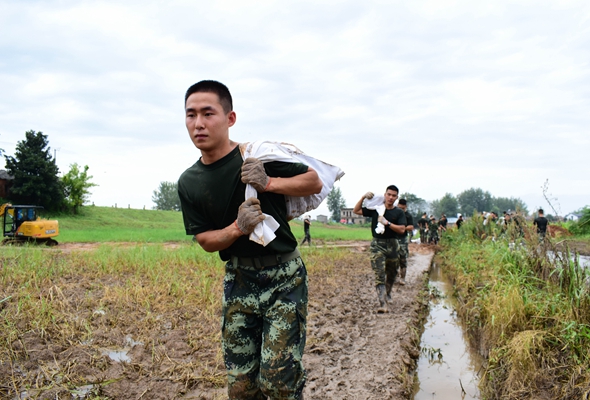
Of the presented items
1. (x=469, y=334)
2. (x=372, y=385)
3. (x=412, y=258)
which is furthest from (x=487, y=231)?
(x=372, y=385)

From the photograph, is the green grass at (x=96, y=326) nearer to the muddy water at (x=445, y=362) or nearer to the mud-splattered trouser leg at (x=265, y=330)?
the mud-splattered trouser leg at (x=265, y=330)

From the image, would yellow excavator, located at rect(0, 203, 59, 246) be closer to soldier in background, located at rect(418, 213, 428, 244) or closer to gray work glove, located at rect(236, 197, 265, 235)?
soldier in background, located at rect(418, 213, 428, 244)

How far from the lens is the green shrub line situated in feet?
12.6

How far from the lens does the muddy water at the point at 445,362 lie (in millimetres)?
4711

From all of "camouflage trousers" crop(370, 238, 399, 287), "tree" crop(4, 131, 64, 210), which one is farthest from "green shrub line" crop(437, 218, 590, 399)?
"tree" crop(4, 131, 64, 210)

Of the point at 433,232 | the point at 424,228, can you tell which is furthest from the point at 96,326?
the point at 424,228

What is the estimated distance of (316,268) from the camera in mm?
11453

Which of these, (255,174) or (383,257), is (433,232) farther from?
(255,174)

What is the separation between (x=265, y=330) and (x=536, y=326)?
11.2ft

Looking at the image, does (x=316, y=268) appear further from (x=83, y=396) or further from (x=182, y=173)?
(x=182, y=173)

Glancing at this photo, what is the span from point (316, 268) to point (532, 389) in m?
7.76

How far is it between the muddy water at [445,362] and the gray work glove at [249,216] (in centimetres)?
311

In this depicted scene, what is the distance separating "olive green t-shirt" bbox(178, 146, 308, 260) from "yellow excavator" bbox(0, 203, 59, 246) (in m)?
16.9

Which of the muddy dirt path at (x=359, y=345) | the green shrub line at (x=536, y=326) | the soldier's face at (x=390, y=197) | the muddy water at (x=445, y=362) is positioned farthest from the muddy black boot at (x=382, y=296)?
the soldier's face at (x=390, y=197)
